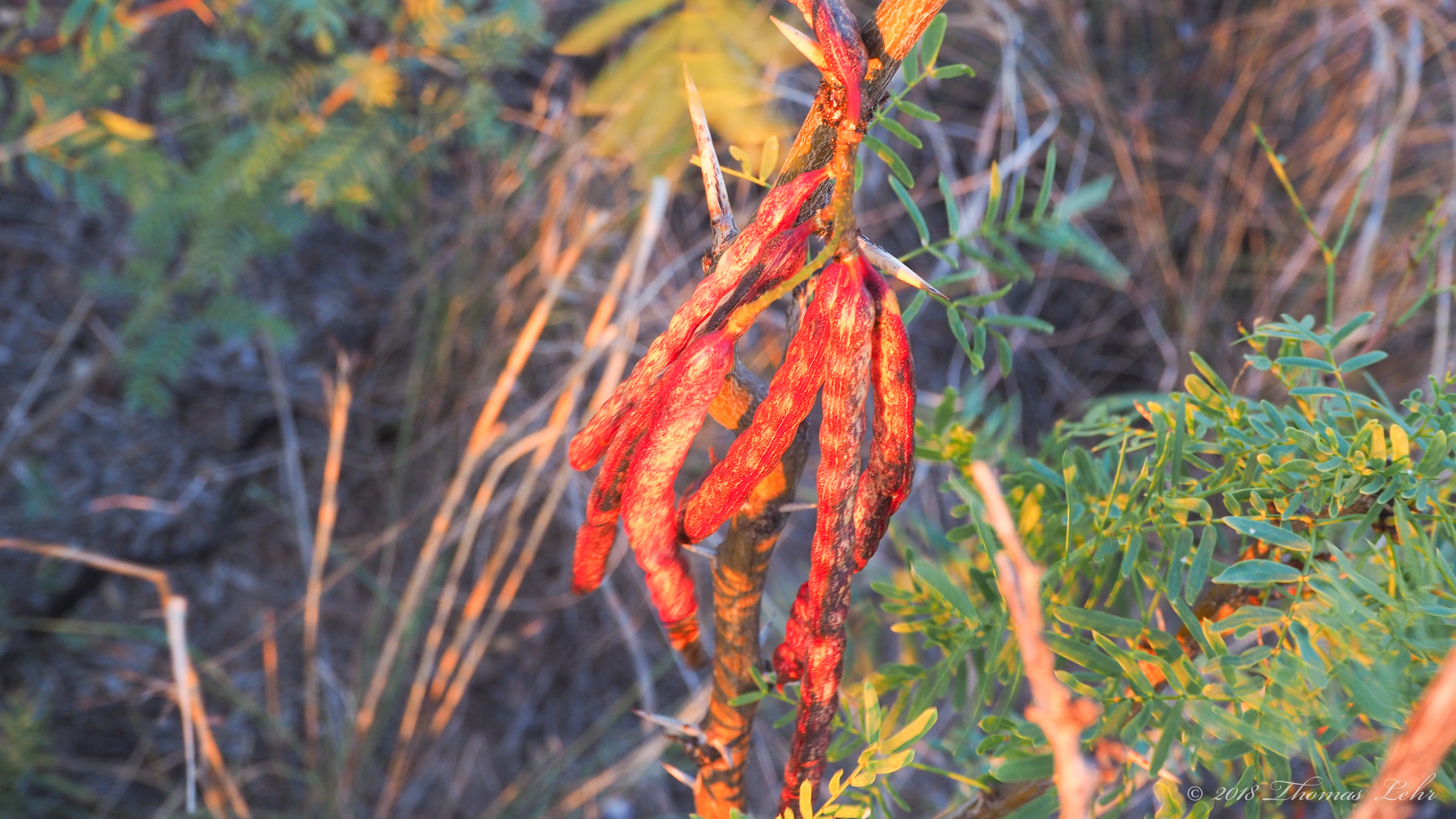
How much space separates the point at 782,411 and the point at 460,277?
156cm

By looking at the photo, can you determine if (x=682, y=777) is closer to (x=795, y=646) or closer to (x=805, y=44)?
(x=795, y=646)

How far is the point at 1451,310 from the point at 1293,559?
193 centimetres

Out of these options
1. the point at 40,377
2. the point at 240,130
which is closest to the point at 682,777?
the point at 240,130

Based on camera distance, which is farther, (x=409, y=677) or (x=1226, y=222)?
(x=1226, y=222)

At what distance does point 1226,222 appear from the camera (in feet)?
6.49

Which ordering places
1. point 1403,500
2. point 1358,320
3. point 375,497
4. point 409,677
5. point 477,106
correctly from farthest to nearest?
1. point 375,497
2. point 409,677
3. point 477,106
4. point 1358,320
5. point 1403,500

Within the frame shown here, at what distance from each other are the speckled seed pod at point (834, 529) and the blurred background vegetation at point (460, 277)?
34.5 inches

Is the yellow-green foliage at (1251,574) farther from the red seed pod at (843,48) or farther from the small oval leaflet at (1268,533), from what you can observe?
the red seed pod at (843,48)

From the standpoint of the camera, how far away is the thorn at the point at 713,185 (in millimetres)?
415

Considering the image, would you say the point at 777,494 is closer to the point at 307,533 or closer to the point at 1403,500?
the point at 1403,500

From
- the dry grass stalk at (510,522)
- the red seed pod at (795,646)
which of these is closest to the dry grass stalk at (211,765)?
the dry grass stalk at (510,522)

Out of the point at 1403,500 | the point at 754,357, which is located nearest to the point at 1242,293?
the point at 754,357

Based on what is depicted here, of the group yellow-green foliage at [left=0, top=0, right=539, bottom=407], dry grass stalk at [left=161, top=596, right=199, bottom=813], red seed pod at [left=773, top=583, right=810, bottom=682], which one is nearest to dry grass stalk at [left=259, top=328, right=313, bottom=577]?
yellow-green foliage at [left=0, top=0, right=539, bottom=407]

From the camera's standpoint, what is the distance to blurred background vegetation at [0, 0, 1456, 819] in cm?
150
